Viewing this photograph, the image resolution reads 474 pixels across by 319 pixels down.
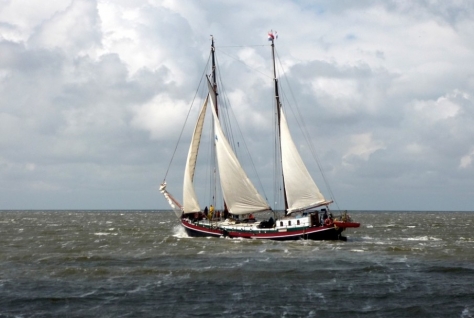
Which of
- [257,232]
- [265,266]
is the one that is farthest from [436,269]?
[257,232]

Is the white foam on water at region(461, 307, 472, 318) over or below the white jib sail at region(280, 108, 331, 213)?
below

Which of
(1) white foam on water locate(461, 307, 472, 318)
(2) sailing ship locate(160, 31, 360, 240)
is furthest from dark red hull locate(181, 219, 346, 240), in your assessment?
(1) white foam on water locate(461, 307, 472, 318)

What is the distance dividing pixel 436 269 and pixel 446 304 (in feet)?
46.2

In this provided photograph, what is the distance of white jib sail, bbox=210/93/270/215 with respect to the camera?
75875 millimetres

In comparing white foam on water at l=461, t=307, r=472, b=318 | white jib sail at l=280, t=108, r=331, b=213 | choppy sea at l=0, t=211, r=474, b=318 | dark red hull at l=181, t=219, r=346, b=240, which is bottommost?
white foam on water at l=461, t=307, r=472, b=318

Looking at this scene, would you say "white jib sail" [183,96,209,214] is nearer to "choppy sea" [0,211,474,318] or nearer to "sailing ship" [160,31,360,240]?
"sailing ship" [160,31,360,240]

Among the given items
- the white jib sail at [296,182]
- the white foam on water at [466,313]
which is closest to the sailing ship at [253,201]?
the white jib sail at [296,182]

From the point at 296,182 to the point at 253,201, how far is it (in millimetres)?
5943

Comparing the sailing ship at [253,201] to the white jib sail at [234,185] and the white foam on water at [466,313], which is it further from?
the white foam on water at [466,313]

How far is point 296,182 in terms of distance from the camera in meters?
73.4

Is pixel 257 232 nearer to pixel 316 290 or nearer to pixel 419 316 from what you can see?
pixel 316 290

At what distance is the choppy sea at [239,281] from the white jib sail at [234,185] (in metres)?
10.4

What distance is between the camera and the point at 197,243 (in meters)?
71.4

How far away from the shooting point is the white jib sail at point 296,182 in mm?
73188
